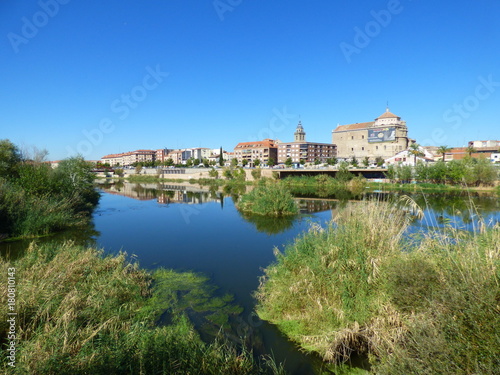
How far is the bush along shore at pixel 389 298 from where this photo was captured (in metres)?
3.05

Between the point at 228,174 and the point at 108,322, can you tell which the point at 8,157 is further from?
the point at 228,174

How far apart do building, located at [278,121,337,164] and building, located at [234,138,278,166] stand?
358 centimetres

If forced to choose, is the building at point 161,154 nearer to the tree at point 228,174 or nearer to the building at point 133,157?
the building at point 133,157

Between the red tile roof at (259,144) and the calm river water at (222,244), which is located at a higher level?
the red tile roof at (259,144)

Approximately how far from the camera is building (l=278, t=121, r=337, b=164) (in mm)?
90750

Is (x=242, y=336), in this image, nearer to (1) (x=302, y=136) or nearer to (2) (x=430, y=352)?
(2) (x=430, y=352)

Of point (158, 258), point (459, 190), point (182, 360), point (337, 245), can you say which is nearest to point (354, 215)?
point (337, 245)

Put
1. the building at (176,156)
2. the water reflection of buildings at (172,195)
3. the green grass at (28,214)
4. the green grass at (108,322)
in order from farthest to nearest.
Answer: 1. the building at (176,156)
2. the water reflection of buildings at (172,195)
3. the green grass at (28,214)
4. the green grass at (108,322)

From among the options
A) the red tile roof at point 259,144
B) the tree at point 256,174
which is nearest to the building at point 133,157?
the red tile roof at point 259,144

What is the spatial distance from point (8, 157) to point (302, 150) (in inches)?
3066

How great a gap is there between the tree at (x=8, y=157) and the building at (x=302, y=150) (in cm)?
7380

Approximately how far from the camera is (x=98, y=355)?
3564 millimetres

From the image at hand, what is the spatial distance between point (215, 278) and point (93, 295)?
3.56 m

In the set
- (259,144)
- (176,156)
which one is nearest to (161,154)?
(176,156)
